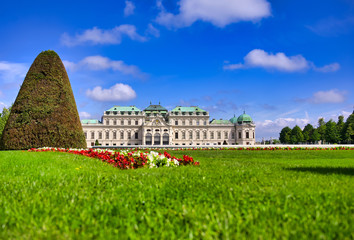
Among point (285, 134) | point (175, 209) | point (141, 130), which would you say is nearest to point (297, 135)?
point (285, 134)

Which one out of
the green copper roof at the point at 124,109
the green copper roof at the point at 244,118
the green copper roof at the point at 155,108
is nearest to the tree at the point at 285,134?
the green copper roof at the point at 244,118

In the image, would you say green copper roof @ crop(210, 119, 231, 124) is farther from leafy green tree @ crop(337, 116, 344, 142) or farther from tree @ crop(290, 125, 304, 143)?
leafy green tree @ crop(337, 116, 344, 142)

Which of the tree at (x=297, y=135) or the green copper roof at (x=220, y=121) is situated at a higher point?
the green copper roof at (x=220, y=121)

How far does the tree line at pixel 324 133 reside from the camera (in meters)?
67.1

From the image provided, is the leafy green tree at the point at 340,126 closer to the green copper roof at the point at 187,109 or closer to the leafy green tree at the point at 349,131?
the leafy green tree at the point at 349,131

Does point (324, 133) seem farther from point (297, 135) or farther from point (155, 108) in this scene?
point (155, 108)

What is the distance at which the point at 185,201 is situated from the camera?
14.5ft

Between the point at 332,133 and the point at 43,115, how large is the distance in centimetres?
7689

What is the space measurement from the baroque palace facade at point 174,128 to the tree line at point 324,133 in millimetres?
17069

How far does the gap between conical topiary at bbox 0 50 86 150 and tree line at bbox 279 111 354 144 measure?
69.2 metres

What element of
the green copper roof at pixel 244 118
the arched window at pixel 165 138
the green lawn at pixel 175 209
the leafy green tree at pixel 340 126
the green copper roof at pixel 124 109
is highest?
the green copper roof at pixel 124 109

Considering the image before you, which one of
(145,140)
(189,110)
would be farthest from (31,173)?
(189,110)

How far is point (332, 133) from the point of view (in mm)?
71625

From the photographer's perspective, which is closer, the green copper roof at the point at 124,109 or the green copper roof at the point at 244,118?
the green copper roof at the point at 124,109
